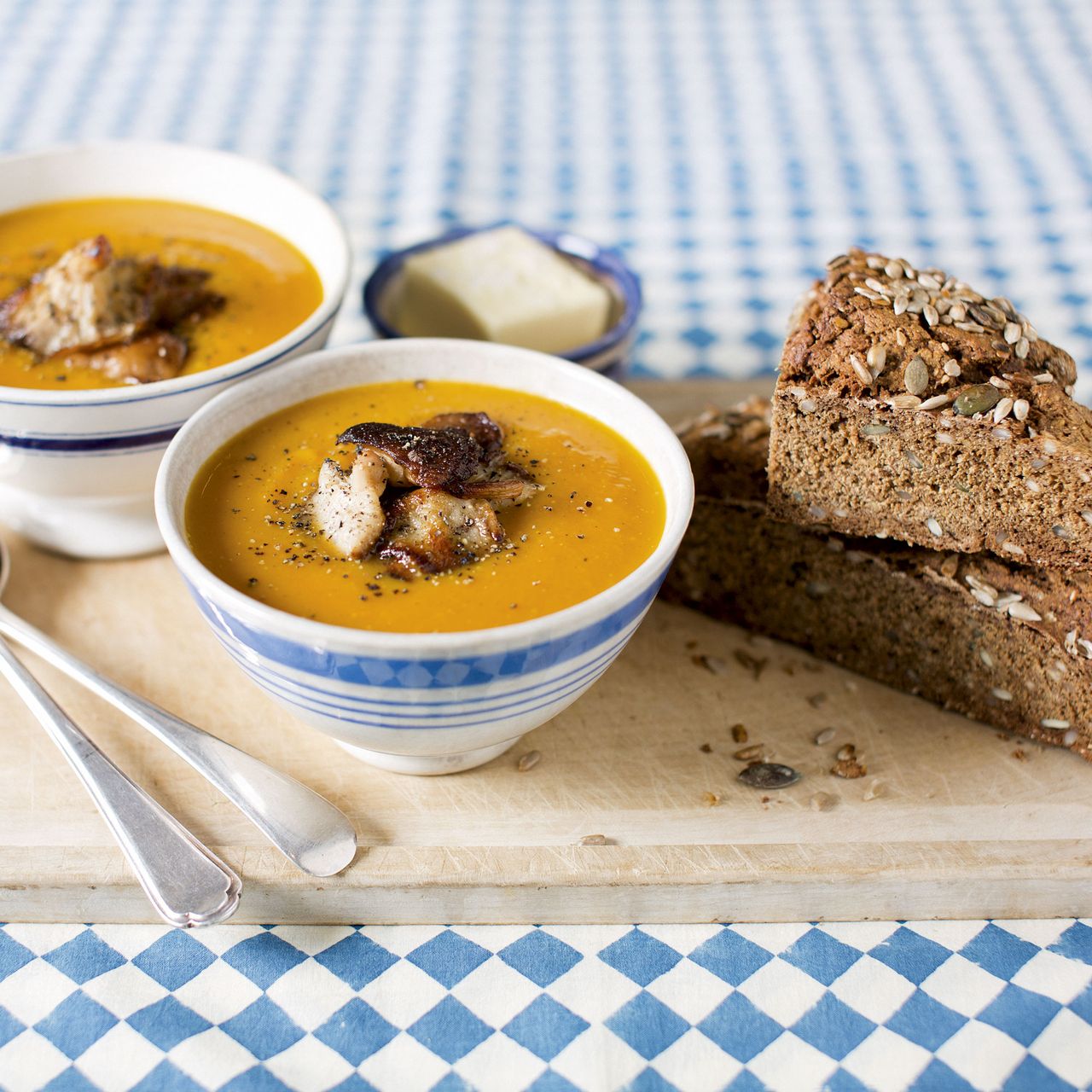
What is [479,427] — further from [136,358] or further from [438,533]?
[136,358]

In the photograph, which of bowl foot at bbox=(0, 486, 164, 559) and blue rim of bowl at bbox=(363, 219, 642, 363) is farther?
blue rim of bowl at bbox=(363, 219, 642, 363)

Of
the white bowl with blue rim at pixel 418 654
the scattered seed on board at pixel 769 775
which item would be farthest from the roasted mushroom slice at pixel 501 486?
the scattered seed on board at pixel 769 775

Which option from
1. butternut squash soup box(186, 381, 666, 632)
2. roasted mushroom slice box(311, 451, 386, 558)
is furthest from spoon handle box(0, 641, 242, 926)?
roasted mushroom slice box(311, 451, 386, 558)

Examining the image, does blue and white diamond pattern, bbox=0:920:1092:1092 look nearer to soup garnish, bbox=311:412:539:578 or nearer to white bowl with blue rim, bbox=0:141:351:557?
soup garnish, bbox=311:412:539:578

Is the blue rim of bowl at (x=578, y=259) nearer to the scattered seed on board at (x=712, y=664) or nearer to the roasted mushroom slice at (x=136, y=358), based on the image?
the roasted mushroom slice at (x=136, y=358)

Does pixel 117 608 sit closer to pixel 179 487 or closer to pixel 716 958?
pixel 179 487
